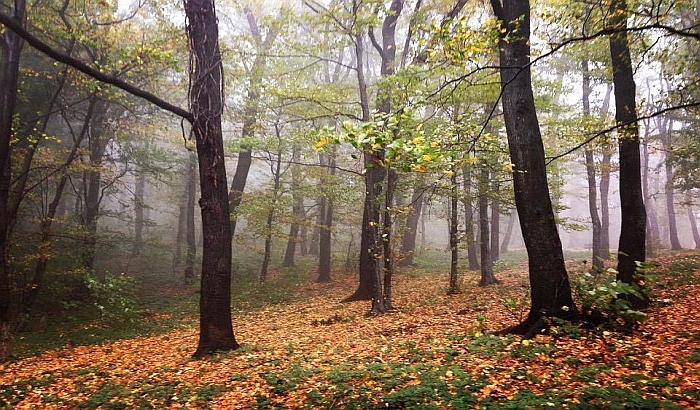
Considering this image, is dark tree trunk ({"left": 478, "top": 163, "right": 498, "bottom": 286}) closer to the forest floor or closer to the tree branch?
the forest floor

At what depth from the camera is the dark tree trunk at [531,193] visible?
5.96 meters

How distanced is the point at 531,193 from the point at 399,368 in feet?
11.1

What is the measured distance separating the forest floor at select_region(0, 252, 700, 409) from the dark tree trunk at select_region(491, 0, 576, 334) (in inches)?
17.7

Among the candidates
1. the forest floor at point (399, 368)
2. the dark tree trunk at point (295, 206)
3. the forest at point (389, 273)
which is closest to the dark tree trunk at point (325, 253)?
the dark tree trunk at point (295, 206)

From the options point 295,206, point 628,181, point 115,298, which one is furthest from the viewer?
point 295,206

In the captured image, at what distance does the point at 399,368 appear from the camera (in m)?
5.35

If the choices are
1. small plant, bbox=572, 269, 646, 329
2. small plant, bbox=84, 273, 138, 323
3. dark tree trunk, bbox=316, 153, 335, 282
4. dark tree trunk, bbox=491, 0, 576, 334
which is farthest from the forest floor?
dark tree trunk, bbox=316, 153, 335, 282

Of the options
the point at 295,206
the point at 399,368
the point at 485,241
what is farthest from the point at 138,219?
the point at 399,368

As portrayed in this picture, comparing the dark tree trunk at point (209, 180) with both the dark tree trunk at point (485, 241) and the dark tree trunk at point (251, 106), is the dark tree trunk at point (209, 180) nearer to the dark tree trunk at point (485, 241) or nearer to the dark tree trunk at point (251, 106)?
the dark tree trunk at point (251, 106)

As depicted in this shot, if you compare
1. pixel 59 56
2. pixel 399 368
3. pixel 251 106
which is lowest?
pixel 399 368

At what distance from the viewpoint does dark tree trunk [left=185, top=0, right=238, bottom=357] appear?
703 cm

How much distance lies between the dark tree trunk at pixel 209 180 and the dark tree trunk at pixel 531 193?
509 cm

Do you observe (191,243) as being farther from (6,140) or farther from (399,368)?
(399,368)

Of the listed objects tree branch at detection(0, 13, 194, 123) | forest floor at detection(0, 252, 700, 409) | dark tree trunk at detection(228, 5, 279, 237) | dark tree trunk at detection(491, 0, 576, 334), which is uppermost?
dark tree trunk at detection(228, 5, 279, 237)
